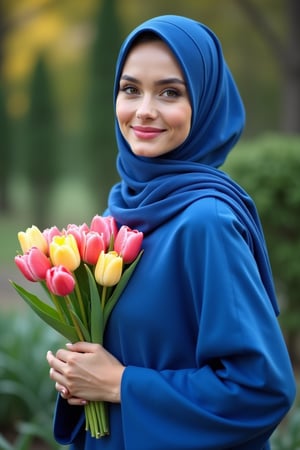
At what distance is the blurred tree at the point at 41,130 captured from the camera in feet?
55.2

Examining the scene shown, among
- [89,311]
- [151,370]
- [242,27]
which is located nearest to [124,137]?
[89,311]

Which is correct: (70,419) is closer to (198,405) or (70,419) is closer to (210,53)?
(198,405)

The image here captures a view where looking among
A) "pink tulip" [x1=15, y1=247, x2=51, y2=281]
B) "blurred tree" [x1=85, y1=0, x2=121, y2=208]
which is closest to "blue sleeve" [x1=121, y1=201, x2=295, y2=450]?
"pink tulip" [x1=15, y1=247, x2=51, y2=281]

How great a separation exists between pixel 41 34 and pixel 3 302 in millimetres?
12339

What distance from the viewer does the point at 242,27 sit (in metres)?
18.3

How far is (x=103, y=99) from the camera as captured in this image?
607 inches

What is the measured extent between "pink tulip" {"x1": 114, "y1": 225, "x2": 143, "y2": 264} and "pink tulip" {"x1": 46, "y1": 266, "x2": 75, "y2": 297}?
14 centimetres

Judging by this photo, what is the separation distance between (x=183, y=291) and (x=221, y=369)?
208 mm

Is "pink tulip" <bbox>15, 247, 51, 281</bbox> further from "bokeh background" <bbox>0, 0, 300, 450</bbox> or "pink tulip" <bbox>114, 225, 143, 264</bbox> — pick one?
"bokeh background" <bbox>0, 0, 300, 450</bbox>

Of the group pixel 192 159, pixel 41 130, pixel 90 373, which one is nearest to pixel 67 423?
pixel 90 373

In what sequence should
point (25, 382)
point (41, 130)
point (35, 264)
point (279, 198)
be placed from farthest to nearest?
point (41, 130)
point (279, 198)
point (25, 382)
point (35, 264)

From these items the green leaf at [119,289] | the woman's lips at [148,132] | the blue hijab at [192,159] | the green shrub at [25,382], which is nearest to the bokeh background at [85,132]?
the green shrub at [25,382]

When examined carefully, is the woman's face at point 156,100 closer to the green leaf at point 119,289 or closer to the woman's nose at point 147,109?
the woman's nose at point 147,109

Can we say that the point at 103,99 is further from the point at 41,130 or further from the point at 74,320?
the point at 74,320
